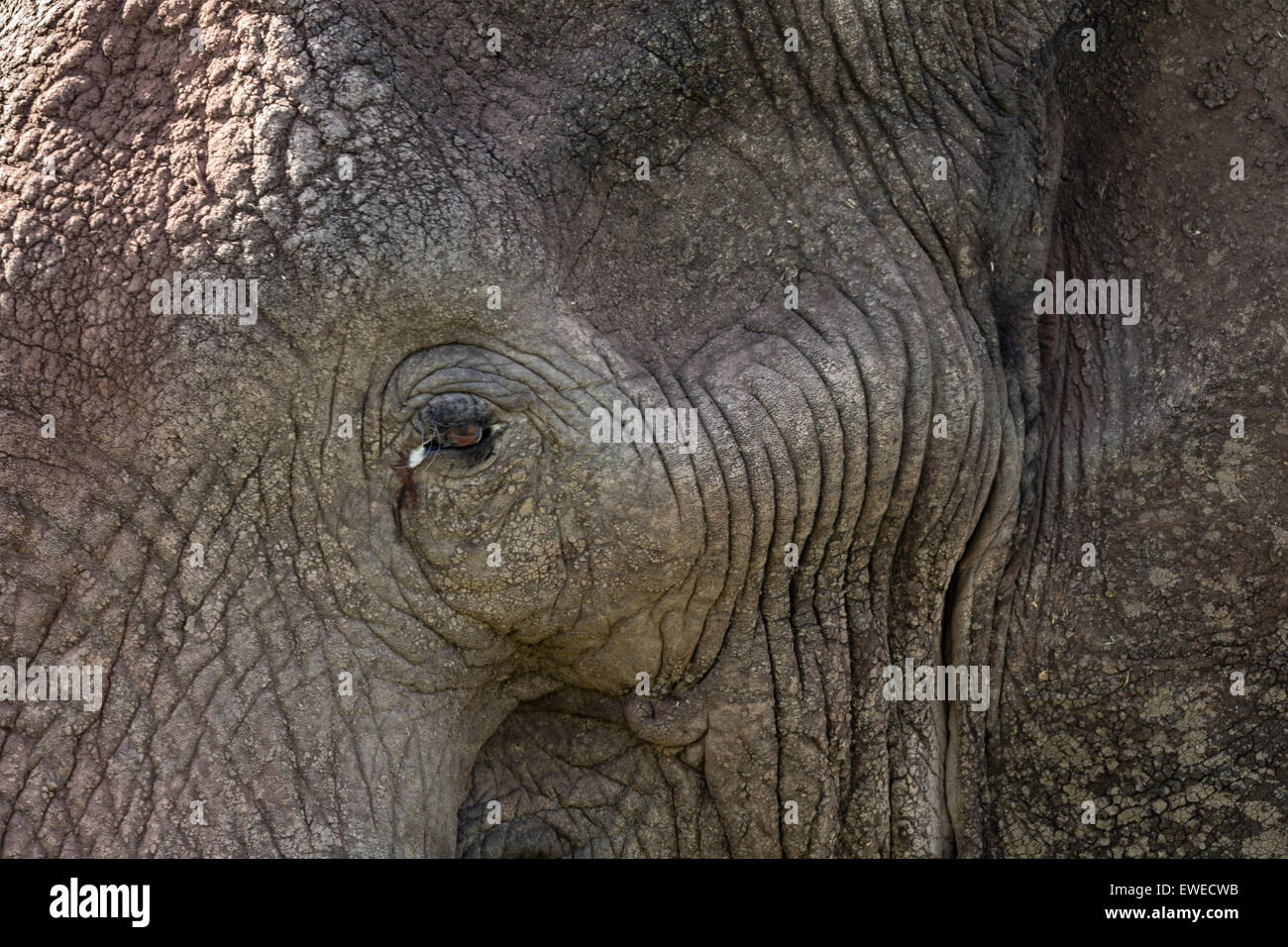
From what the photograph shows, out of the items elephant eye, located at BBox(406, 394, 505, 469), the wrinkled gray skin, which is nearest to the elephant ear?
the wrinkled gray skin

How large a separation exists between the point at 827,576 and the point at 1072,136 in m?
1.34

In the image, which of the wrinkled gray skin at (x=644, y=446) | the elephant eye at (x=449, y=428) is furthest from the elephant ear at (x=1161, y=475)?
the elephant eye at (x=449, y=428)

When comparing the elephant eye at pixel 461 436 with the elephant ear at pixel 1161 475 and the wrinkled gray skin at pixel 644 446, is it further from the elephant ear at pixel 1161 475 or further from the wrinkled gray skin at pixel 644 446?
the elephant ear at pixel 1161 475

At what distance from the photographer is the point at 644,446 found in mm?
3625

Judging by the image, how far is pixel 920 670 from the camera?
4117 mm

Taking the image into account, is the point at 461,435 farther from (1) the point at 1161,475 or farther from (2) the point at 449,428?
(1) the point at 1161,475

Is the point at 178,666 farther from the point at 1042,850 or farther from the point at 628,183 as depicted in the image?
the point at 1042,850

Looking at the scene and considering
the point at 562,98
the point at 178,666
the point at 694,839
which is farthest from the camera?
the point at 694,839

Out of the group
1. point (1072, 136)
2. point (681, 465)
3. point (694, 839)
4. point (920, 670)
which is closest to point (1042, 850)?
point (920, 670)

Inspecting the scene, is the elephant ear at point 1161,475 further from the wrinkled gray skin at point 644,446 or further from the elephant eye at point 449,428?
the elephant eye at point 449,428

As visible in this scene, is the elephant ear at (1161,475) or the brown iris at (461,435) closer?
the brown iris at (461,435)

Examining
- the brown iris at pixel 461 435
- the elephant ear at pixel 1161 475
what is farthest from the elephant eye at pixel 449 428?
the elephant ear at pixel 1161 475

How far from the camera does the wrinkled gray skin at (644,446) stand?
3475 mm

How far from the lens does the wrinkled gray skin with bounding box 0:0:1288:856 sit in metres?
3.47
